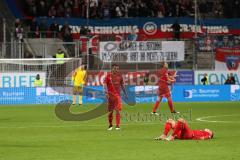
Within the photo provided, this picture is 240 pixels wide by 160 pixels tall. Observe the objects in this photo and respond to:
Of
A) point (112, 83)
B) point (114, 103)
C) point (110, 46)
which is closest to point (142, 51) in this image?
point (110, 46)

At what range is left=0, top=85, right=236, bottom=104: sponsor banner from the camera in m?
41.2

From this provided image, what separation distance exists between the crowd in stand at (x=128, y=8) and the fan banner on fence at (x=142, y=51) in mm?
4779

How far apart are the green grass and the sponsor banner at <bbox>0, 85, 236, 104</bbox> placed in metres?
9.24

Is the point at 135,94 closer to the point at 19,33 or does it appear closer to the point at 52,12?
the point at 19,33

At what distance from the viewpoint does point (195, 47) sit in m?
44.4

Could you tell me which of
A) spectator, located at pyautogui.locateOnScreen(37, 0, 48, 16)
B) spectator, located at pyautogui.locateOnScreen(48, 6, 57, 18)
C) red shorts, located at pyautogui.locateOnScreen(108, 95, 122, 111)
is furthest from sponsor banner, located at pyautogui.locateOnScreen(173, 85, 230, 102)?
red shorts, located at pyautogui.locateOnScreen(108, 95, 122, 111)

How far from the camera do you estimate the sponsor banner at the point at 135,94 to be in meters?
41.2

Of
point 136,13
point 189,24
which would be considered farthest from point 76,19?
point 189,24

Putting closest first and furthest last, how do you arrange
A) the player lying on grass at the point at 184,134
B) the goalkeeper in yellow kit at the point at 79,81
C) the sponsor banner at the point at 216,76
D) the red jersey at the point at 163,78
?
the player lying on grass at the point at 184,134, the red jersey at the point at 163,78, the goalkeeper in yellow kit at the point at 79,81, the sponsor banner at the point at 216,76

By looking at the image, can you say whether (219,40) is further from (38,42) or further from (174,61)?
(38,42)

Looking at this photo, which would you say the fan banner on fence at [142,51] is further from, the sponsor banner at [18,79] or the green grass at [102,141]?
the green grass at [102,141]

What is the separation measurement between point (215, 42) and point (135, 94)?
659cm

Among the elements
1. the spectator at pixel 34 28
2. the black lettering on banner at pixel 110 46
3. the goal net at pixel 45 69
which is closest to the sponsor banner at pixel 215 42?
the black lettering on banner at pixel 110 46

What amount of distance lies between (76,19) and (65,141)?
2908 cm
